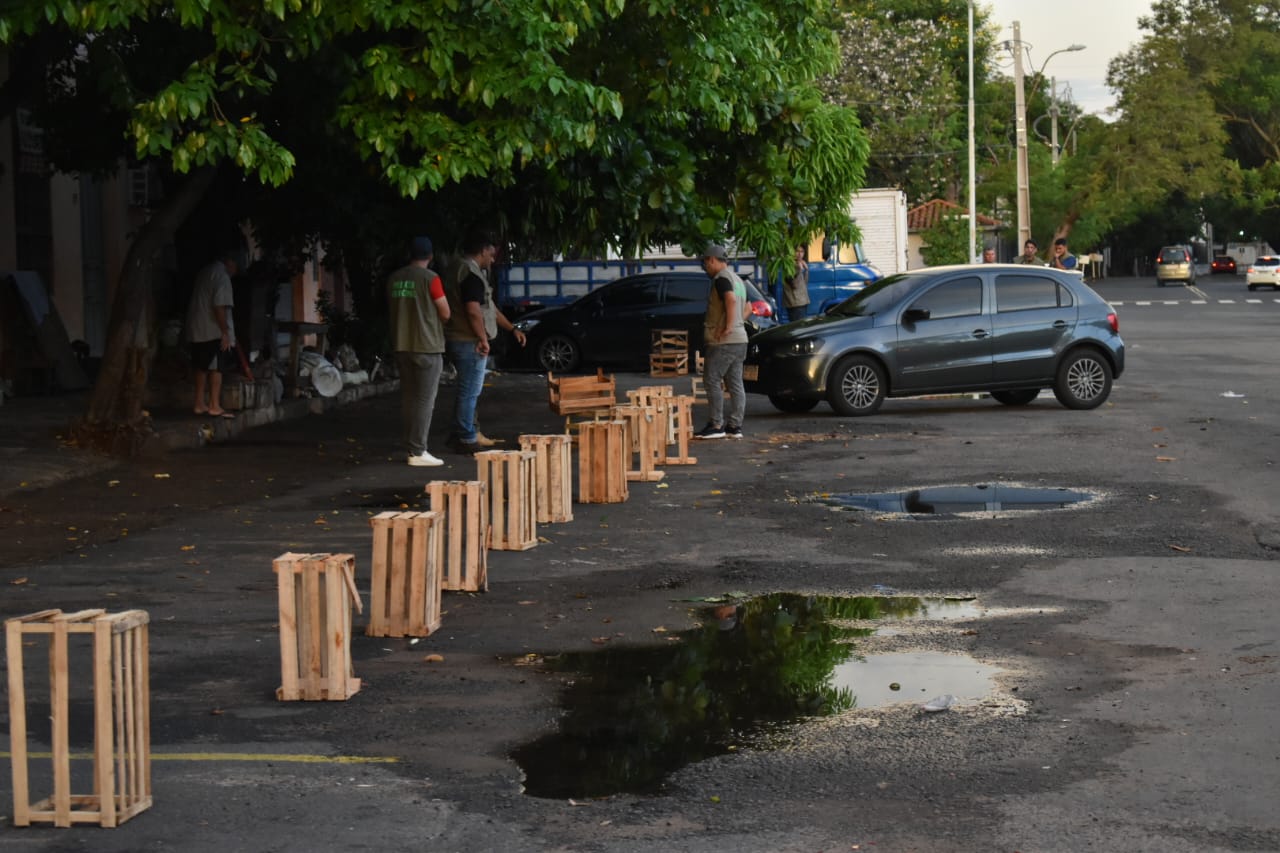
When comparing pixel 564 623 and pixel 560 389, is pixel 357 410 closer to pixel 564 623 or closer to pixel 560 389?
pixel 560 389

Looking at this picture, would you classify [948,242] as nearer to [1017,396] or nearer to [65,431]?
[1017,396]

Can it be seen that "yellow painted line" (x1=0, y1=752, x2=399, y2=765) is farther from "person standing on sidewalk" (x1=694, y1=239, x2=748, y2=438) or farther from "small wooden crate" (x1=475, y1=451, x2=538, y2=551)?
"person standing on sidewalk" (x1=694, y1=239, x2=748, y2=438)

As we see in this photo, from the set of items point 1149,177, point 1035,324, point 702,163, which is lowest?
point 1035,324

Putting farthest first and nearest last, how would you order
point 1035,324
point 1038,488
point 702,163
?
1. point 1035,324
2. point 702,163
3. point 1038,488

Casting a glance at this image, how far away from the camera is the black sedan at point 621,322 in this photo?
29031mm

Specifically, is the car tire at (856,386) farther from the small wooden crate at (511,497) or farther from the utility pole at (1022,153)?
the utility pole at (1022,153)

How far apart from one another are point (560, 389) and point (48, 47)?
5821mm

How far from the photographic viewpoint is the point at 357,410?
2128cm

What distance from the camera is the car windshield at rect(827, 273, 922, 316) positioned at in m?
20.2

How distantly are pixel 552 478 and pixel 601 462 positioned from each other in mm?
1031

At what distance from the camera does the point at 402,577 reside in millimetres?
8289

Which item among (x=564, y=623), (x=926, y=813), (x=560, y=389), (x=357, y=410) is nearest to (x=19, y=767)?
(x=926, y=813)

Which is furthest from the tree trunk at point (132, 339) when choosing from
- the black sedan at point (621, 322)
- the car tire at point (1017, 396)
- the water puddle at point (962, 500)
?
the black sedan at point (621, 322)

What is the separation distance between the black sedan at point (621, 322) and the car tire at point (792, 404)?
27.3ft
